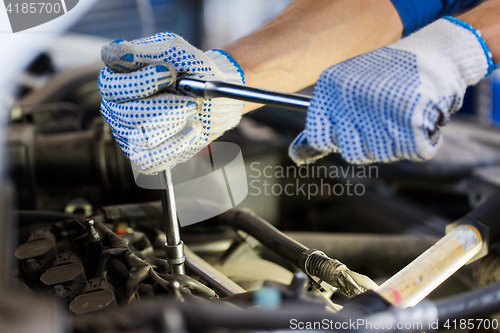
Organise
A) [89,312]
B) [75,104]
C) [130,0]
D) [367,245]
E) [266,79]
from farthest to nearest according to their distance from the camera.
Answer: [130,0] < [75,104] < [367,245] < [266,79] < [89,312]

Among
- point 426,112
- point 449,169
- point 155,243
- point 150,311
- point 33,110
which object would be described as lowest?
point 449,169

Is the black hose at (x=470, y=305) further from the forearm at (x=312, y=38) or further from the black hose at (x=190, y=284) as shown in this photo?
the forearm at (x=312, y=38)

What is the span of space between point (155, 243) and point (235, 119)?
362 millimetres

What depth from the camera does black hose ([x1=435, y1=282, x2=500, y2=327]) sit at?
0.37 meters

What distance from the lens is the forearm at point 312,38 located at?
32.2 inches

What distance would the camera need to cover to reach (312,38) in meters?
0.87

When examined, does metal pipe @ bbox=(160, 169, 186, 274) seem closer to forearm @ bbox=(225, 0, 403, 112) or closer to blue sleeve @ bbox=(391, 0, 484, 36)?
forearm @ bbox=(225, 0, 403, 112)

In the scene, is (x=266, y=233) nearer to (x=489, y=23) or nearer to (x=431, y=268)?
(x=431, y=268)

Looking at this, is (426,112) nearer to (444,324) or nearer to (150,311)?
(444,324)

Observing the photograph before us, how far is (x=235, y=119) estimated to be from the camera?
702mm

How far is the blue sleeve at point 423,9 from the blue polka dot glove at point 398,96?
18.3 inches

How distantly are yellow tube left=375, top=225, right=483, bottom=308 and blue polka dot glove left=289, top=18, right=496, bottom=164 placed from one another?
19 cm

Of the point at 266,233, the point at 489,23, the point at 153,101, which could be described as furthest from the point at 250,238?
the point at 489,23

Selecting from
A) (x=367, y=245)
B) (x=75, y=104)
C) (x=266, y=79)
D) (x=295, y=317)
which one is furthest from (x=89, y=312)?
(x=75, y=104)
